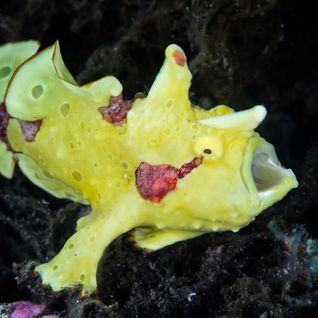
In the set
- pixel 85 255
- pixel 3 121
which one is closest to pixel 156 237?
pixel 85 255

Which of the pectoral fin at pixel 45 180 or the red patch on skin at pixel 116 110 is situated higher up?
the red patch on skin at pixel 116 110

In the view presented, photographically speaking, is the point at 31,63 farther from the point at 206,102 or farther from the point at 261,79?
the point at 261,79

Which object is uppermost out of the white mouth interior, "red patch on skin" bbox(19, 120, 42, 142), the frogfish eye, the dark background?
the frogfish eye

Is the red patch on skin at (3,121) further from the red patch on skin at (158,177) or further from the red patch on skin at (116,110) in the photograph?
the red patch on skin at (158,177)

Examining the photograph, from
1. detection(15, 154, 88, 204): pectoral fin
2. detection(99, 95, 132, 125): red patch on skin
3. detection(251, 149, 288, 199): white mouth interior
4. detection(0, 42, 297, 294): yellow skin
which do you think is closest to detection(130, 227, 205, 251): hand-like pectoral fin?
detection(0, 42, 297, 294): yellow skin

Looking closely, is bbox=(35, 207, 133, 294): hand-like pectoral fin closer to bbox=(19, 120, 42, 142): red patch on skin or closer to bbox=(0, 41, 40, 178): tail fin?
bbox=(19, 120, 42, 142): red patch on skin

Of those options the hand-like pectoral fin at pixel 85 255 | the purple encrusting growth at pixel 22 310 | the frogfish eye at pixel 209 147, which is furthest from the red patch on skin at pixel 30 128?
the frogfish eye at pixel 209 147
